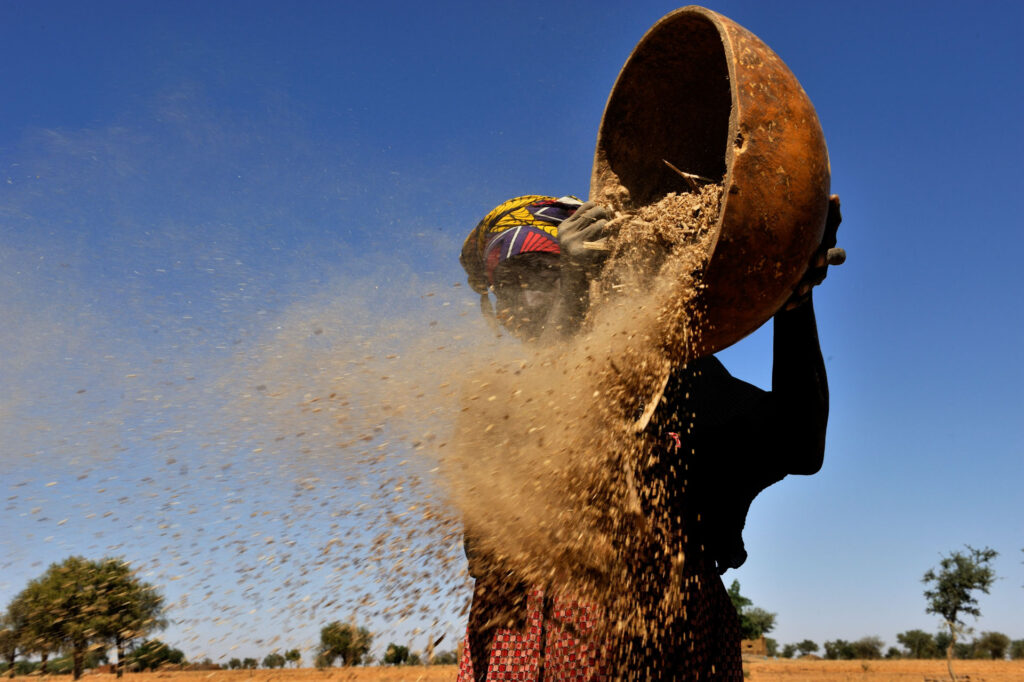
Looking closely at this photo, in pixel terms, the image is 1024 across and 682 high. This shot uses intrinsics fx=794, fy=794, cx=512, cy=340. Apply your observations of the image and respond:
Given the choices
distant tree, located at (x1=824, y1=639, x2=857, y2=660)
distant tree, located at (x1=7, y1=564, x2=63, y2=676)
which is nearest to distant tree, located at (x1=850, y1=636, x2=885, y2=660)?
distant tree, located at (x1=824, y1=639, x2=857, y2=660)

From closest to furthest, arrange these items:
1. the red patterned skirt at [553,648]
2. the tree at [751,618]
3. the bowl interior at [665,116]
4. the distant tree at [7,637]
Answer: the red patterned skirt at [553,648] → the bowl interior at [665,116] → the distant tree at [7,637] → the tree at [751,618]

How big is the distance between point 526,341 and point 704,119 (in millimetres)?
1056

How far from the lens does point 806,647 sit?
56.8m

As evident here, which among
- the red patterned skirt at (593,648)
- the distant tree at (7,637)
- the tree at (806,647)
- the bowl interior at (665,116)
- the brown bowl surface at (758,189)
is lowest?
the tree at (806,647)

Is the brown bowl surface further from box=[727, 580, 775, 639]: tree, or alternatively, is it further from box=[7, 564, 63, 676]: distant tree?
box=[727, 580, 775, 639]: tree

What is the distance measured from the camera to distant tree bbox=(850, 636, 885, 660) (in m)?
48.9

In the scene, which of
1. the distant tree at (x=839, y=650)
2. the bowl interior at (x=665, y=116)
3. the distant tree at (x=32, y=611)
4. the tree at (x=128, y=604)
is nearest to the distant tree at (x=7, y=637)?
the distant tree at (x=32, y=611)

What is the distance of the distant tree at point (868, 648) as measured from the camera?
48.9 meters

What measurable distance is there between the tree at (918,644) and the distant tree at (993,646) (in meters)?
2.60

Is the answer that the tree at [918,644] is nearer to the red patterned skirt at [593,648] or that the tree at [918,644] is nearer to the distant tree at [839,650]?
the distant tree at [839,650]

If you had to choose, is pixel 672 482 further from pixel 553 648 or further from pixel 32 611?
pixel 32 611

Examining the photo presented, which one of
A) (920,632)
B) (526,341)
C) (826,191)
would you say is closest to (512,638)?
(526,341)

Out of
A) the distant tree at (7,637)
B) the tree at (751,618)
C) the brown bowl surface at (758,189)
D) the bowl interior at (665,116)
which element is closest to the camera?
the brown bowl surface at (758,189)

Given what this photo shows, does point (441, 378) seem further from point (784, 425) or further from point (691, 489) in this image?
point (784, 425)
